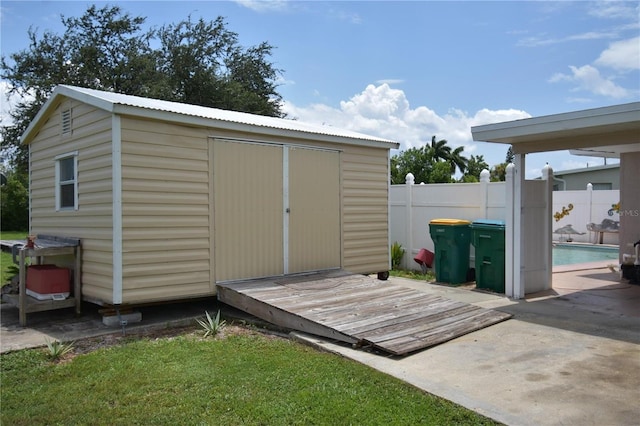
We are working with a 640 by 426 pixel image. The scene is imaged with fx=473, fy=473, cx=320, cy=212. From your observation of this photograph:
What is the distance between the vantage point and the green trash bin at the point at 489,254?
779cm

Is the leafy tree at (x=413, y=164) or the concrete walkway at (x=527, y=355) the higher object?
the leafy tree at (x=413, y=164)

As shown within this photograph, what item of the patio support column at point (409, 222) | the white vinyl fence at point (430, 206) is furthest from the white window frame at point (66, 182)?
the patio support column at point (409, 222)

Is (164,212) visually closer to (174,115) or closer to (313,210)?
(174,115)

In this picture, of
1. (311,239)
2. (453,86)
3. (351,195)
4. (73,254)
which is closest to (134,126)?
(73,254)

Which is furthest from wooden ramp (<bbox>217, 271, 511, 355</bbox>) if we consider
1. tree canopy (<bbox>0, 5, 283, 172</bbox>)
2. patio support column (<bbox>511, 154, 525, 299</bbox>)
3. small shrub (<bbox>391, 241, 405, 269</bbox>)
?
tree canopy (<bbox>0, 5, 283, 172</bbox>)

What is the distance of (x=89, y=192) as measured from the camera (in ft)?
20.8

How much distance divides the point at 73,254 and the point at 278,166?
3.16 metres

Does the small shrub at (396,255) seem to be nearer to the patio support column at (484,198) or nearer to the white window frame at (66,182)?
the patio support column at (484,198)

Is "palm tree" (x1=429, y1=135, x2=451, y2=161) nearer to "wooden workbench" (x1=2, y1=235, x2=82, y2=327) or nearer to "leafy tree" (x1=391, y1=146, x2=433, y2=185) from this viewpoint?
"leafy tree" (x1=391, y1=146, x2=433, y2=185)

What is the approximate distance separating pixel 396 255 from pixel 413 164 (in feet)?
85.9

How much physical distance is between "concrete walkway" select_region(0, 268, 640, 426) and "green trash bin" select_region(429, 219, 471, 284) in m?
1.20

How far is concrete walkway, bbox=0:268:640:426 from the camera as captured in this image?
3.44 m

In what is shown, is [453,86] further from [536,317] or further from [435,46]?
[536,317]

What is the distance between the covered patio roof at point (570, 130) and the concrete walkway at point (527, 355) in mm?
2333
